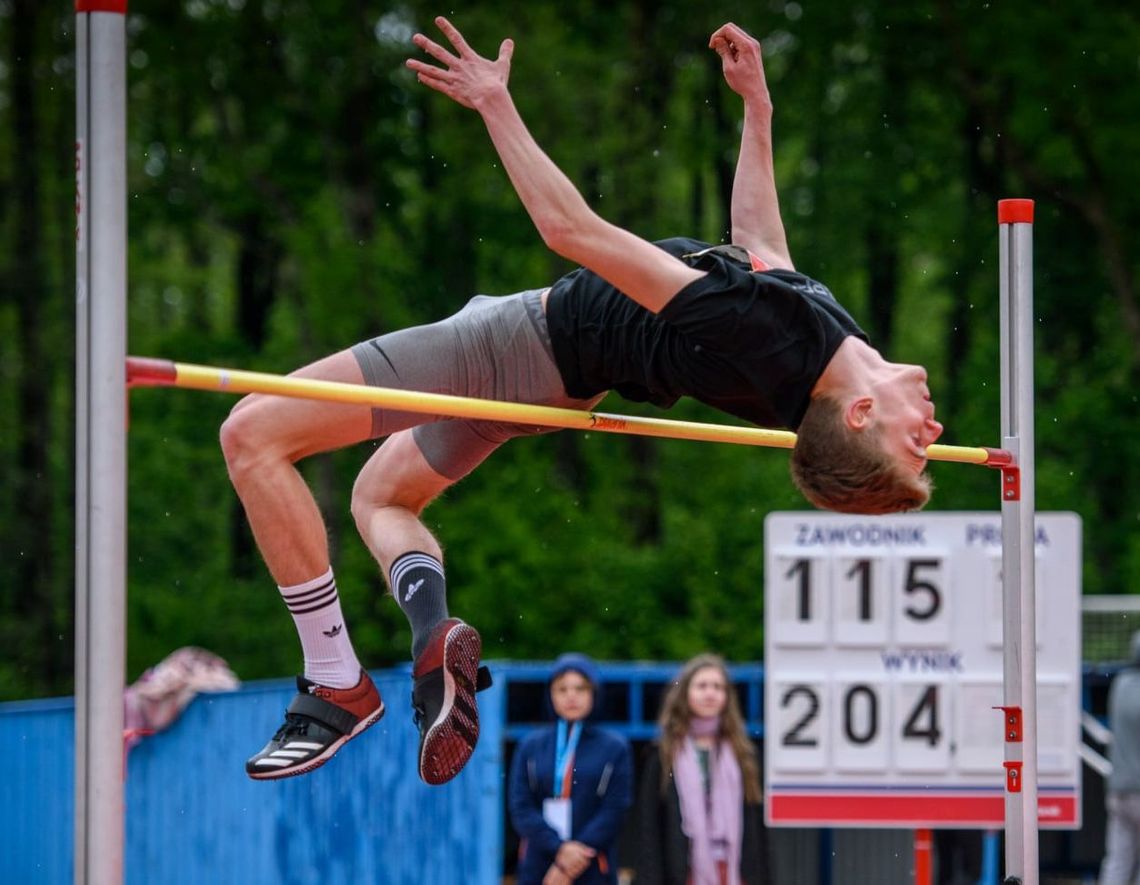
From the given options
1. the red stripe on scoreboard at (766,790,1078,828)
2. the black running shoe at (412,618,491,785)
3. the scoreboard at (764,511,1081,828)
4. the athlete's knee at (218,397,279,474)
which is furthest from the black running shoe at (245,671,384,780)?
the red stripe on scoreboard at (766,790,1078,828)

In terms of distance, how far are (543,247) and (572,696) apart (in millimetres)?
8839

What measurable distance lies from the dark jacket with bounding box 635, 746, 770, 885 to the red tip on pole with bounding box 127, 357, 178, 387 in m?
4.53

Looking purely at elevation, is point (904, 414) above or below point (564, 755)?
above

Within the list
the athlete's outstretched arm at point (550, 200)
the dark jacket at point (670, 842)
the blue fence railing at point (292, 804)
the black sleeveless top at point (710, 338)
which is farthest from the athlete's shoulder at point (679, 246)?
the dark jacket at point (670, 842)

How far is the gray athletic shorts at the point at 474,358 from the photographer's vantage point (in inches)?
159

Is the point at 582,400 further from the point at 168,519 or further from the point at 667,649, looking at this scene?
the point at 168,519

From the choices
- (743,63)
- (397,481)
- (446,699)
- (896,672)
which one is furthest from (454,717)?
(896,672)

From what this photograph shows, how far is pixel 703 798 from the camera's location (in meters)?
7.37

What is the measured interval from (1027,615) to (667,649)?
923 centimetres

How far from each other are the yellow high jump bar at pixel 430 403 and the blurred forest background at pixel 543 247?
9327 millimetres

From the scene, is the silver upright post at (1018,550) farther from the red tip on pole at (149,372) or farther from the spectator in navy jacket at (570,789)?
the spectator in navy jacket at (570,789)

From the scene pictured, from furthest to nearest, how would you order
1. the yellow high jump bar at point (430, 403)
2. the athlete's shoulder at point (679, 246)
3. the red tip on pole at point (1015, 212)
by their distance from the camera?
the red tip on pole at point (1015, 212) → the athlete's shoulder at point (679, 246) → the yellow high jump bar at point (430, 403)

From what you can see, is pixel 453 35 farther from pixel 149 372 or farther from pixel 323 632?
pixel 323 632

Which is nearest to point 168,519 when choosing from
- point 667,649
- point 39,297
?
point 39,297
